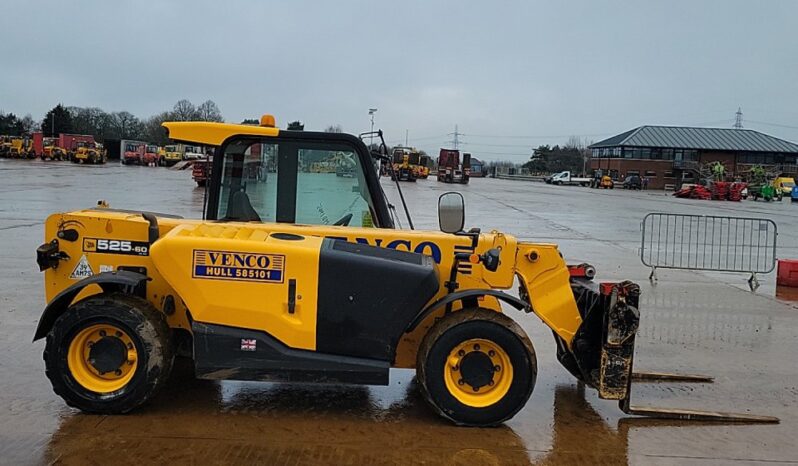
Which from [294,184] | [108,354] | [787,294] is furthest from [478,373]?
[787,294]

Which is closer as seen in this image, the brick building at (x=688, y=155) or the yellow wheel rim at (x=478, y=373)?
the yellow wheel rim at (x=478, y=373)

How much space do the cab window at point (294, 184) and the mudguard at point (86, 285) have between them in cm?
93

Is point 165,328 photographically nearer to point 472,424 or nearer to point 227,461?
point 227,461

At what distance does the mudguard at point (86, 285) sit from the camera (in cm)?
468

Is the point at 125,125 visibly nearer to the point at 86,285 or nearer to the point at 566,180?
the point at 566,180

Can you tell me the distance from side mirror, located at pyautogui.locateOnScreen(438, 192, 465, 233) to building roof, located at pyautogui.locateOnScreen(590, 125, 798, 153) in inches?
3189

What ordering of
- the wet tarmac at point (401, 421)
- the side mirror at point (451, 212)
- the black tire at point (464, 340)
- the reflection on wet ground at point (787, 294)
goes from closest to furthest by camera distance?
the wet tarmac at point (401, 421) → the black tire at point (464, 340) → the side mirror at point (451, 212) → the reflection on wet ground at point (787, 294)

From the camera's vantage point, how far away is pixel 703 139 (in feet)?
269

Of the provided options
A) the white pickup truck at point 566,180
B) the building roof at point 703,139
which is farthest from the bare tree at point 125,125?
the building roof at point 703,139

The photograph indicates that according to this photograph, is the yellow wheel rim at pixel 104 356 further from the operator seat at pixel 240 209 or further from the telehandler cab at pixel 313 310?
the operator seat at pixel 240 209

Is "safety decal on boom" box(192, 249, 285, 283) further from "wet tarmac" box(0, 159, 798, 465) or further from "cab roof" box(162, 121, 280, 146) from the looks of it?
"cab roof" box(162, 121, 280, 146)

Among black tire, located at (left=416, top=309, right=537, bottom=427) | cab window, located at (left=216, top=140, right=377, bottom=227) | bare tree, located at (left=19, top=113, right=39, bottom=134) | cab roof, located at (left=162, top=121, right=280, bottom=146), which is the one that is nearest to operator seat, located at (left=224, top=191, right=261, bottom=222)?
cab window, located at (left=216, top=140, right=377, bottom=227)

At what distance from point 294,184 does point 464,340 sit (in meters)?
1.78

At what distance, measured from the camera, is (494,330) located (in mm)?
4664
